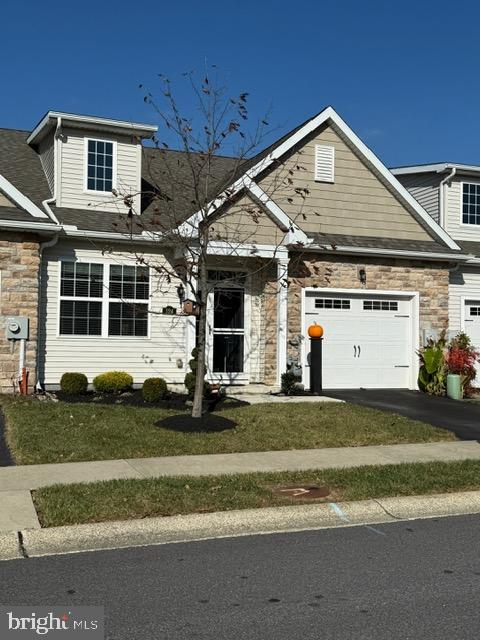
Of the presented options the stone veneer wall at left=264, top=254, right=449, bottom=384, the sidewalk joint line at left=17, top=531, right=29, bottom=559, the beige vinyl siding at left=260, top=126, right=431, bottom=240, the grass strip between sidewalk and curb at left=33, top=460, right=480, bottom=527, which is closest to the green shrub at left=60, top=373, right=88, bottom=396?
the stone veneer wall at left=264, top=254, right=449, bottom=384

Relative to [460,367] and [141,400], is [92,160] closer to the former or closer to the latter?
[141,400]

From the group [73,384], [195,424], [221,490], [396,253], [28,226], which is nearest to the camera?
[221,490]

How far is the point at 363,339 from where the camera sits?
17.3 metres

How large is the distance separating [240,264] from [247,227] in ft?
3.36

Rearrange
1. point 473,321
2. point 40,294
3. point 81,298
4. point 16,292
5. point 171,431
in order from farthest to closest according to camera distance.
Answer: point 473,321, point 81,298, point 40,294, point 16,292, point 171,431

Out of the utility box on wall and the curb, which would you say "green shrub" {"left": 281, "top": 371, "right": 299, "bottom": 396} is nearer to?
the utility box on wall

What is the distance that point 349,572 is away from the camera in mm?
5555

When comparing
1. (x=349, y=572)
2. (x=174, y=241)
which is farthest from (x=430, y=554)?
(x=174, y=241)

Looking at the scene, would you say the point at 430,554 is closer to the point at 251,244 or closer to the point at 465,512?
the point at 465,512

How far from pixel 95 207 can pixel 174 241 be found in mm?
3887

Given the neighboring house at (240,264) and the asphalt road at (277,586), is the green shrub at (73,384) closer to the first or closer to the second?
the neighboring house at (240,264)

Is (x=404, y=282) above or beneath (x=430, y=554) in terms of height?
above

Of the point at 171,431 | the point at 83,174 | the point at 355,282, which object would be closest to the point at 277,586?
the point at 171,431

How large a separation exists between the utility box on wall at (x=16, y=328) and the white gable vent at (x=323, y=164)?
7.50 meters
